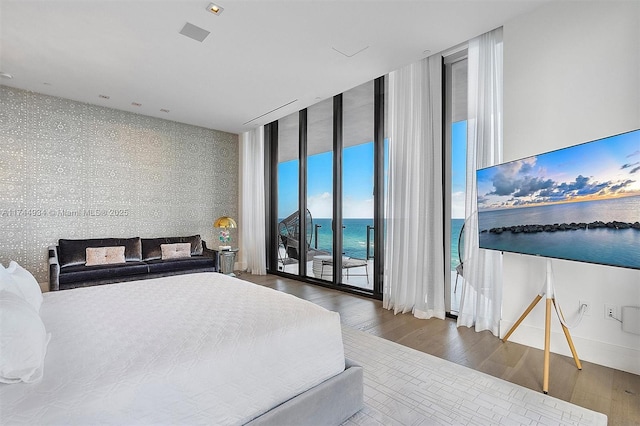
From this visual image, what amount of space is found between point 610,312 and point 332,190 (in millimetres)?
3600

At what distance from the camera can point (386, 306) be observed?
13.2 ft

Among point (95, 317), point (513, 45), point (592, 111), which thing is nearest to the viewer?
point (95, 317)

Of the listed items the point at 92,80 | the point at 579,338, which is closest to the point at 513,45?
the point at 579,338

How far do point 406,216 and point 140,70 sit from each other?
3672 millimetres

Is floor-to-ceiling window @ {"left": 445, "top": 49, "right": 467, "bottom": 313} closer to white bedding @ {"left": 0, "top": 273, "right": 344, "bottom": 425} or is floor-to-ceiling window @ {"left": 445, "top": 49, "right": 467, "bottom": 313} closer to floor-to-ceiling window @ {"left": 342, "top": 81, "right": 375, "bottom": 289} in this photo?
floor-to-ceiling window @ {"left": 342, "top": 81, "right": 375, "bottom": 289}

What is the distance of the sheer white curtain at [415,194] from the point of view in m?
3.67

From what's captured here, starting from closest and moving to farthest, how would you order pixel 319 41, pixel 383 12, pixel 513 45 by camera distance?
1. pixel 383 12
2. pixel 513 45
3. pixel 319 41

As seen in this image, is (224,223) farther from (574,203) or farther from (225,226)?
(574,203)

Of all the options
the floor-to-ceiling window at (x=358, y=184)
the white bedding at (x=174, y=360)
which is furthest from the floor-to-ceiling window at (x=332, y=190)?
the white bedding at (x=174, y=360)

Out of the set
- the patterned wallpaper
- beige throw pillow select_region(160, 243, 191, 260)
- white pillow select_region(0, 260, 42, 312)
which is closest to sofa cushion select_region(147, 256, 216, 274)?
beige throw pillow select_region(160, 243, 191, 260)

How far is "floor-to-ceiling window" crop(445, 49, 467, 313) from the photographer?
3.74 meters

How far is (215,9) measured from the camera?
271cm

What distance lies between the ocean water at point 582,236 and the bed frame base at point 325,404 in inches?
61.6

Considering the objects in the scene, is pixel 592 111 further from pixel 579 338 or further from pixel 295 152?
pixel 295 152
